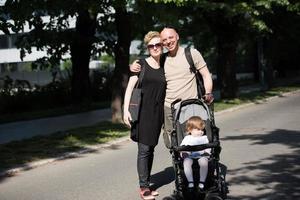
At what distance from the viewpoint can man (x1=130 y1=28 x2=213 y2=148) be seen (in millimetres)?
7762

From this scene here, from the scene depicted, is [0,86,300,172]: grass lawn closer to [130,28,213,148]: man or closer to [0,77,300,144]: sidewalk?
[0,77,300,144]: sidewalk

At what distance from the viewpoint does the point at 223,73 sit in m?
28.0

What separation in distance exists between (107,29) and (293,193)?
61.8 feet

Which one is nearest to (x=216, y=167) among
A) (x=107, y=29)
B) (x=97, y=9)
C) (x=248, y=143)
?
(x=248, y=143)

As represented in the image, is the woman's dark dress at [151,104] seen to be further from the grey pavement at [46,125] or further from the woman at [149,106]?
the grey pavement at [46,125]

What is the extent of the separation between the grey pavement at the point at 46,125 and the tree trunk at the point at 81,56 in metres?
3.48

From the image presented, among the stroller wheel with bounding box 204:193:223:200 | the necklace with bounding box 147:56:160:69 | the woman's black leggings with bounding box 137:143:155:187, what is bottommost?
the stroller wheel with bounding box 204:193:223:200

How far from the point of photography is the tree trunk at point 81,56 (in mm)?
26031

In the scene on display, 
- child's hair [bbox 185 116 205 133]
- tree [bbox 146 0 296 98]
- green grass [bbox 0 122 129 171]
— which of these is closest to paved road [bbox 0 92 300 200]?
green grass [bbox 0 122 129 171]

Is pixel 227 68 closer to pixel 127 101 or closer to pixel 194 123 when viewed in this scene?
pixel 127 101

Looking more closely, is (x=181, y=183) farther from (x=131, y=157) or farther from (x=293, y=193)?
(x=131, y=157)

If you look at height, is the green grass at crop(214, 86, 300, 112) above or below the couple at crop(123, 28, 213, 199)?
below

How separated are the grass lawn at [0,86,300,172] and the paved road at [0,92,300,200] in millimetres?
586

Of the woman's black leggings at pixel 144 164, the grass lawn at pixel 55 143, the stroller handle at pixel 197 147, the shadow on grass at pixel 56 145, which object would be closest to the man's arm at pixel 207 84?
the stroller handle at pixel 197 147
